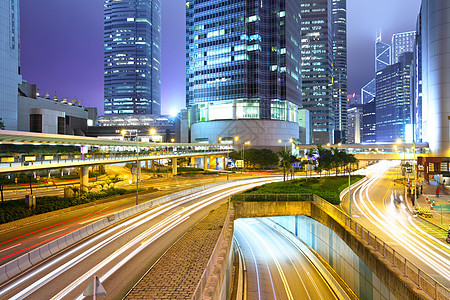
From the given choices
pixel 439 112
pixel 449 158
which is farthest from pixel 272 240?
pixel 439 112

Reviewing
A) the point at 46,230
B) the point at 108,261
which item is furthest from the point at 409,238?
the point at 46,230

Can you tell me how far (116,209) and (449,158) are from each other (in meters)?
80.5

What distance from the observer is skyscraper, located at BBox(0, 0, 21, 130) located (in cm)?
7956

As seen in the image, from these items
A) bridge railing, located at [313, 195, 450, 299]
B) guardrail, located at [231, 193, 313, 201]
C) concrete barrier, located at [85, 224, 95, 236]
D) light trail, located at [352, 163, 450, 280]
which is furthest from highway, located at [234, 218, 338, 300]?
concrete barrier, located at [85, 224, 95, 236]

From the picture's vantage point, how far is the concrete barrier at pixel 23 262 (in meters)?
15.6

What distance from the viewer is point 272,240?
38.1m

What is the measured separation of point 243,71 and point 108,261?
11348 cm

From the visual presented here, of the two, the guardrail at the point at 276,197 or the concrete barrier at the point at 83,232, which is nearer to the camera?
the concrete barrier at the point at 83,232

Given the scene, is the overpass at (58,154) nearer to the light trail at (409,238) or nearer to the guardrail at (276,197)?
the guardrail at (276,197)

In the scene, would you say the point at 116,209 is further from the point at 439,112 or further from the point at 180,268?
the point at 439,112

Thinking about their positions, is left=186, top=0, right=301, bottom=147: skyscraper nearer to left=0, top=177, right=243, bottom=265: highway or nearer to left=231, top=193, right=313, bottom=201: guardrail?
left=231, top=193, right=313, bottom=201: guardrail

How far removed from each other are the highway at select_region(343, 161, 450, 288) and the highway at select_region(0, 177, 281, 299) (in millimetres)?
17398

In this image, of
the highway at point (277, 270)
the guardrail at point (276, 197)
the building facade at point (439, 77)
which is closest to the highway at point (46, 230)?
the guardrail at point (276, 197)

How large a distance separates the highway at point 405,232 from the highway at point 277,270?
7.06 meters
